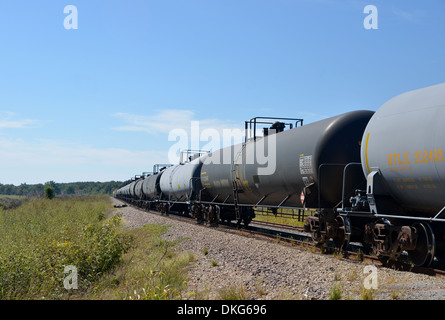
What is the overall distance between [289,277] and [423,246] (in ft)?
9.99

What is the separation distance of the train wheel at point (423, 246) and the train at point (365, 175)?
0.02 metres

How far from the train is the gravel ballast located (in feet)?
2.85

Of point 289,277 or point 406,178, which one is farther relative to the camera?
point 406,178

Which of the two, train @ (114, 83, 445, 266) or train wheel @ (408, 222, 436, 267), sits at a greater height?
train @ (114, 83, 445, 266)

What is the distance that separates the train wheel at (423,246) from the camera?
850 centimetres

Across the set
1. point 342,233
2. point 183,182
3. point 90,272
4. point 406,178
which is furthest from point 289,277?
point 183,182

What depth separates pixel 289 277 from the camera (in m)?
8.54

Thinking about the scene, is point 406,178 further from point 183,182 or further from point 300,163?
point 183,182

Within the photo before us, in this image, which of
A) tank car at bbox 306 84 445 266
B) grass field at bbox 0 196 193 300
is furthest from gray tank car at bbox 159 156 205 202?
tank car at bbox 306 84 445 266

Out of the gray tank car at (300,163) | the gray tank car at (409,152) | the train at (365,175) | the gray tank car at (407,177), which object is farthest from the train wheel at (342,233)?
the gray tank car at (409,152)

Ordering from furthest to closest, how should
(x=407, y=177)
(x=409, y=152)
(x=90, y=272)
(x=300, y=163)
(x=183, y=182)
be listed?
(x=183, y=182) → (x=300, y=163) → (x=90, y=272) → (x=407, y=177) → (x=409, y=152)

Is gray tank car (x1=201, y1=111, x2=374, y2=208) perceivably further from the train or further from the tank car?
the tank car

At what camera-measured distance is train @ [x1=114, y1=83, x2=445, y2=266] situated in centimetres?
830
